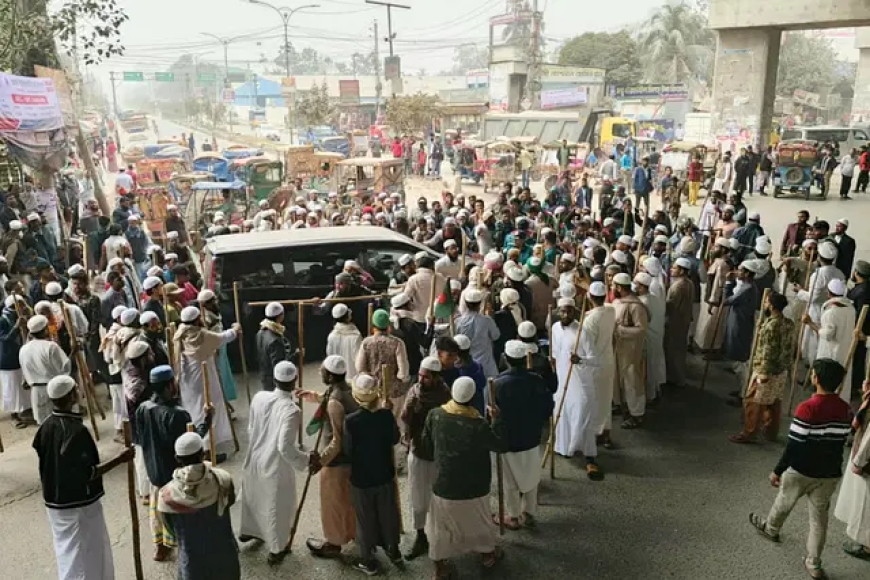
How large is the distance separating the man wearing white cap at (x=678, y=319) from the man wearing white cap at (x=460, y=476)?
155 inches

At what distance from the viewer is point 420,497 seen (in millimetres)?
5426

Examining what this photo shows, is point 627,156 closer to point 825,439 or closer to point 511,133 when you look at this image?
point 511,133

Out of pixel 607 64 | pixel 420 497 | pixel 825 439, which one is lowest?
pixel 420 497

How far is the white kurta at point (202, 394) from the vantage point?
21.6 feet

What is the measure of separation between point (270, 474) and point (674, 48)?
5508 centimetres

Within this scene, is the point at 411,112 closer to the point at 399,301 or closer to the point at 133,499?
the point at 399,301

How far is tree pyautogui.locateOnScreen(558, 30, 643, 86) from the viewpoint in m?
57.1

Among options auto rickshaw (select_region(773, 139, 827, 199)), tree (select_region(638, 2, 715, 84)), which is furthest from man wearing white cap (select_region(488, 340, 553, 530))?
tree (select_region(638, 2, 715, 84))

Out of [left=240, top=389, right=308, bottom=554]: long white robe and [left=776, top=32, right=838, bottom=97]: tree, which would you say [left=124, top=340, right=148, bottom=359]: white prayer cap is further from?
[left=776, top=32, right=838, bottom=97]: tree

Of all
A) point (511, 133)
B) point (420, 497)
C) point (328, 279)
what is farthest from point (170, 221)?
point (511, 133)

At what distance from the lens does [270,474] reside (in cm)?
523

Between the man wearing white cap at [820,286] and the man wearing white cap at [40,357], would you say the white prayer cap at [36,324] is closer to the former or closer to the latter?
the man wearing white cap at [40,357]

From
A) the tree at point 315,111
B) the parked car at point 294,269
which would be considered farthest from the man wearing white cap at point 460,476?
the tree at point 315,111

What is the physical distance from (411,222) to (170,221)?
15.0ft
